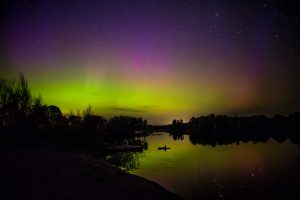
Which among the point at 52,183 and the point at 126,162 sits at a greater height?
the point at 52,183

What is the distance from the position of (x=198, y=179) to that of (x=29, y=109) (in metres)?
47.2

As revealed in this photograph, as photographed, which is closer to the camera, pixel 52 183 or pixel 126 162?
pixel 52 183

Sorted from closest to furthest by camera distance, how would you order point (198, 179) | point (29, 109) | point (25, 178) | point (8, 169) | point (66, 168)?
point (25, 178) → point (8, 169) → point (66, 168) → point (198, 179) → point (29, 109)

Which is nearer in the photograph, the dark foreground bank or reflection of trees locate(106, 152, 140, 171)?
the dark foreground bank

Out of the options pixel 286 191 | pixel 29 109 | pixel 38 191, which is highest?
pixel 29 109

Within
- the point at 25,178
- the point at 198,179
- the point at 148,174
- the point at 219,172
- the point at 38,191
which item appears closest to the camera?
the point at 38,191

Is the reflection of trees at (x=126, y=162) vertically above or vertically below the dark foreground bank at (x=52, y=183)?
below

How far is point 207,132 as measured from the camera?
18938 centimetres

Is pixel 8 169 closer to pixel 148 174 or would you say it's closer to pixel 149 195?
pixel 149 195

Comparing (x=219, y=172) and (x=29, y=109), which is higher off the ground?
(x=29, y=109)

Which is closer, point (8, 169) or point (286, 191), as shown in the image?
point (8, 169)

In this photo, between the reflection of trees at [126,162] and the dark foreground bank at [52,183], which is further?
the reflection of trees at [126,162]

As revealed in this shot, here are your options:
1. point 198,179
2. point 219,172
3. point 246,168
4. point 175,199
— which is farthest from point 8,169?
point 246,168

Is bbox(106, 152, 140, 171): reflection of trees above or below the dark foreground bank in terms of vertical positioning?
below
